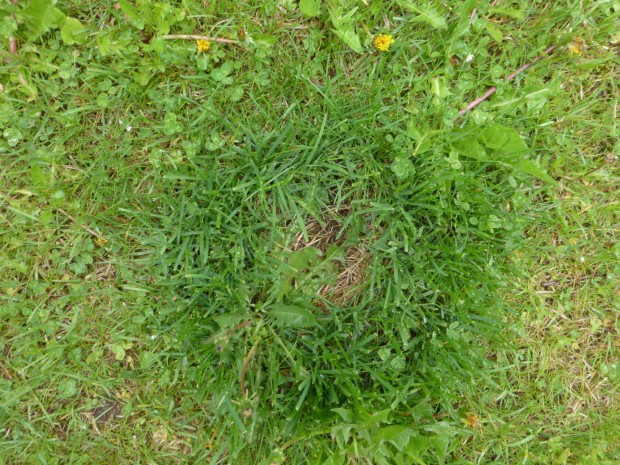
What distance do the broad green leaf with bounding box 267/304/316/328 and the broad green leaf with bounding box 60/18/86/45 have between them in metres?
1.79

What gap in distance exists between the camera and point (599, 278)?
271 cm

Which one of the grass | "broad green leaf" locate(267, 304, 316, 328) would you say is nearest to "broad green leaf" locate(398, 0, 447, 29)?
the grass

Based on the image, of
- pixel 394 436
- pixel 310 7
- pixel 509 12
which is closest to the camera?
pixel 394 436

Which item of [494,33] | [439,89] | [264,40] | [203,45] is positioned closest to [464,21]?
[494,33]

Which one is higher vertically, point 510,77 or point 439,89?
point 510,77

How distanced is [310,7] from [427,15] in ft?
2.10

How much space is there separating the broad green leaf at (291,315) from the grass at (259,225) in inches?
1.1

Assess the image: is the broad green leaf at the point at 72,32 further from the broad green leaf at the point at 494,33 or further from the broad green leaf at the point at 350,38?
the broad green leaf at the point at 494,33

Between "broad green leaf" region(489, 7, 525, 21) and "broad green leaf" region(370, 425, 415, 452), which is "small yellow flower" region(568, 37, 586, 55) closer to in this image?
"broad green leaf" region(489, 7, 525, 21)

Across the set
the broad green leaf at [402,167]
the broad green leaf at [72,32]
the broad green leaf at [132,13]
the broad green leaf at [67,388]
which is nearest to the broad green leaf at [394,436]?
the broad green leaf at [402,167]

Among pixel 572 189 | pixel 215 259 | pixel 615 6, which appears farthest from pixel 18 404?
pixel 615 6

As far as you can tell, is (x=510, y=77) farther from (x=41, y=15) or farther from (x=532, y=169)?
(x=41, y=15)

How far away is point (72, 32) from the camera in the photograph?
2.40 m

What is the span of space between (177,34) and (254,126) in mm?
666
